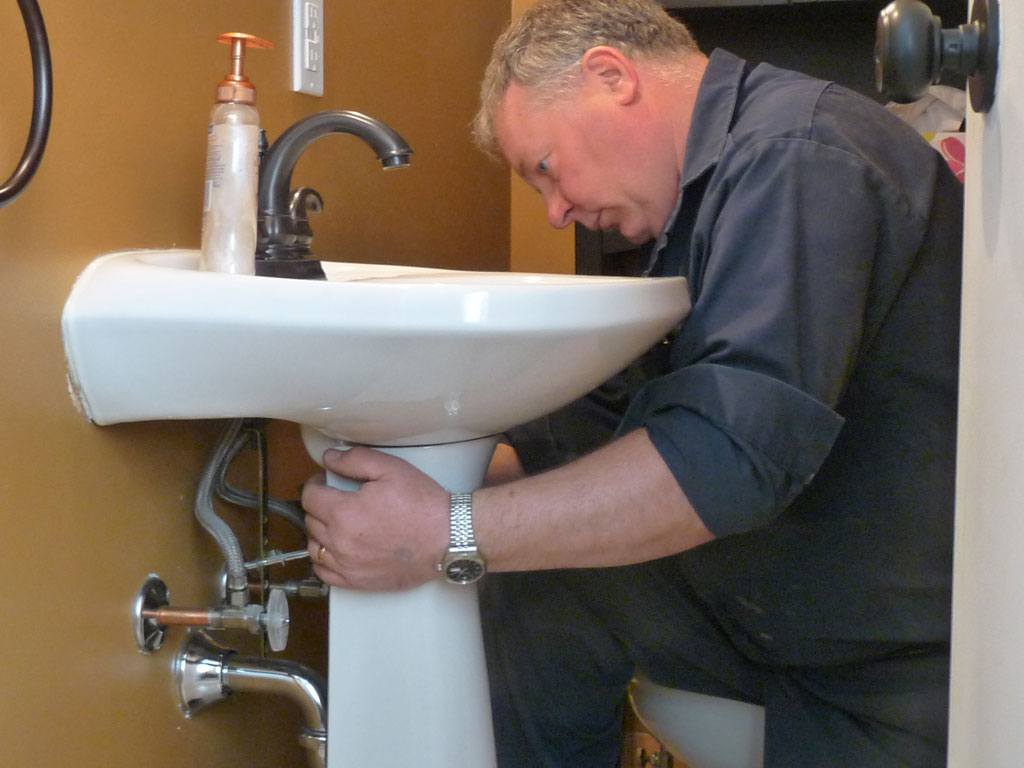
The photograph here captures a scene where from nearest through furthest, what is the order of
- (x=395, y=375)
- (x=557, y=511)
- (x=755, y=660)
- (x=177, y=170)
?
(x=395, y=375), (x=557, y=511), (x=177, y=170), (x=755, y=660)

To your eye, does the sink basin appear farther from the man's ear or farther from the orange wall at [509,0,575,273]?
the orange wall at [509,0,575,273]

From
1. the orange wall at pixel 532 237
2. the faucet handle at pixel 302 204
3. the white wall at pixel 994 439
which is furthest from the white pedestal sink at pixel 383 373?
the orange wall at pixel 532 237

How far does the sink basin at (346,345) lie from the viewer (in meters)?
0.65

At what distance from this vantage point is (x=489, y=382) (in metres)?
0.71

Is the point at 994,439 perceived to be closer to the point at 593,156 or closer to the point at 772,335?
the point at 772,335

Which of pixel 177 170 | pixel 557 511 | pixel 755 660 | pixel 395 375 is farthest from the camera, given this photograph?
pixel 755 660

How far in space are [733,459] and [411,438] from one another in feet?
0.78

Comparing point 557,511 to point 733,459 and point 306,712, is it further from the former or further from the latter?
point 306,712

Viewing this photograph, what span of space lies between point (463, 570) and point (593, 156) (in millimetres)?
454

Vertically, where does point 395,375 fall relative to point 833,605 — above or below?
above

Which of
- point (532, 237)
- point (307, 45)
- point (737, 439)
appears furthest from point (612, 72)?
point (532, 237)

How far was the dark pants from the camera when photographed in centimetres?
98

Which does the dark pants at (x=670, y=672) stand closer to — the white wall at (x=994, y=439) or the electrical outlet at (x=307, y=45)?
the white wall at (x=994, y=439)

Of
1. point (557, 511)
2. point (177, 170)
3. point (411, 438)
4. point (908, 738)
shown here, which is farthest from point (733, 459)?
point (177, 170)
